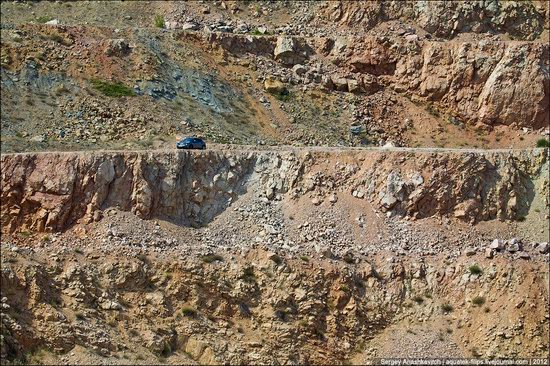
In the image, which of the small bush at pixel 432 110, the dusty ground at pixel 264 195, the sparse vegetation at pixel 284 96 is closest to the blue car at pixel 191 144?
the dusty ground at pixel 264 195

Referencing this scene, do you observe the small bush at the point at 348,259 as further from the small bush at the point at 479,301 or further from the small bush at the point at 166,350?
the small bush at the point at 166,350

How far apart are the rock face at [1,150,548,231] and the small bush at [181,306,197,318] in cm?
493

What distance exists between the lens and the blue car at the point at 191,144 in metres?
41.6

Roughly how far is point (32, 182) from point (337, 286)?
1345 centimetres

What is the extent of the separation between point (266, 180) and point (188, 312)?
27.2ft

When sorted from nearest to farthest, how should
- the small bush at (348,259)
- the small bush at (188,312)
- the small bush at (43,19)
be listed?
the small bush at (188,312) < the small bush at (348,259) < the small bush at (43,19)

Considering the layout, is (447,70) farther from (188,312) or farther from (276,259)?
(188,312)

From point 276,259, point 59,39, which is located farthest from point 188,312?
point 59,39

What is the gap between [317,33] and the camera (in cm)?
5503

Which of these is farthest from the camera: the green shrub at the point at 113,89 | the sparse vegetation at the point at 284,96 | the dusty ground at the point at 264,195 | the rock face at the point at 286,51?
the rock face at the point at 286,51

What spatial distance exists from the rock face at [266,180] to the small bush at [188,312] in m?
4.93

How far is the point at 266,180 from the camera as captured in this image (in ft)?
134

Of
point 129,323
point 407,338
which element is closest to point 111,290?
point 129,323

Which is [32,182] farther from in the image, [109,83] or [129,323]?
[109,83]
